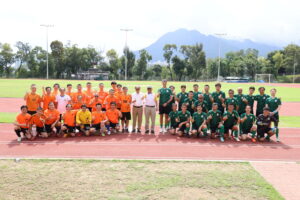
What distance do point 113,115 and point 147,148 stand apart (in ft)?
7.85

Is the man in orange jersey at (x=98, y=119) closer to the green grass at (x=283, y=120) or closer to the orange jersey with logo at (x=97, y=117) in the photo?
the orange jersey with logo at (x=97, y=117)

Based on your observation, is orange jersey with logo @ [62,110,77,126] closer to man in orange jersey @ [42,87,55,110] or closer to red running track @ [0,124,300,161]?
red running track @ [0,124,300,161]

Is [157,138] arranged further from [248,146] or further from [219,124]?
[248,146]

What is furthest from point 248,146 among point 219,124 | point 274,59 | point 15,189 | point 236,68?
point 274,59

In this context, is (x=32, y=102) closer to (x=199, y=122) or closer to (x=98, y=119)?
(x=98, y=119)

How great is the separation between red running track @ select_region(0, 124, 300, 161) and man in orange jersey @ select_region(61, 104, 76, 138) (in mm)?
445

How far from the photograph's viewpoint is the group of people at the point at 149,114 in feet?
29.6

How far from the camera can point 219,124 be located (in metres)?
9.09

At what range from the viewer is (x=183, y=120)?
9.41 meters

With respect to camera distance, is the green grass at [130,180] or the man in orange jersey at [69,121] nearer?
the green grass at [130,180]

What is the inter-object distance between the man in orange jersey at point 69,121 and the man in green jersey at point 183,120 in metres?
3.81

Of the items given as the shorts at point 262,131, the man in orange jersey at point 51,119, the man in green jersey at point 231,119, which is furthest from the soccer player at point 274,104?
the man in orange jersey at point 51,119

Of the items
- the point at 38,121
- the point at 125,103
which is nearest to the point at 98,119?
the point at 125,103

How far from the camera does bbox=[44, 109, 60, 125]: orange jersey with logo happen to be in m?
9.06
